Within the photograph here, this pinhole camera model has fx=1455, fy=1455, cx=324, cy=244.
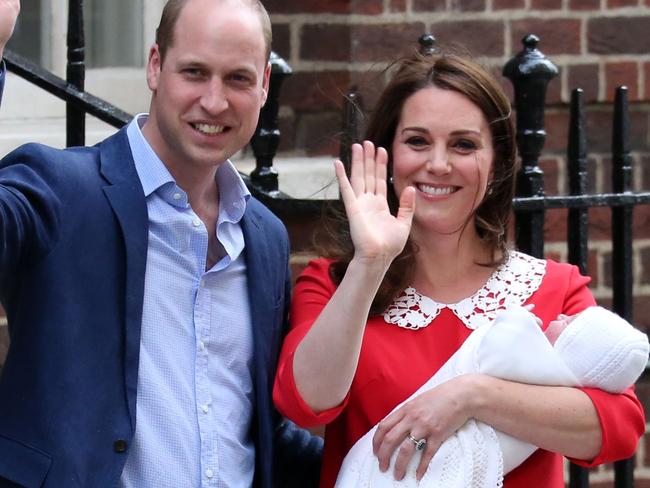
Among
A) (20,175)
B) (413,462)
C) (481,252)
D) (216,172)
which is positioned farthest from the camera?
(481,252)

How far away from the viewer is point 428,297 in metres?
3.22

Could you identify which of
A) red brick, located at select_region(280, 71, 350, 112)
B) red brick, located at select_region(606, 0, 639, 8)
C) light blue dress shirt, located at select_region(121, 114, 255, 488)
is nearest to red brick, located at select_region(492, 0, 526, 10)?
red brick, located at select_region(606, 0, 639, 8)

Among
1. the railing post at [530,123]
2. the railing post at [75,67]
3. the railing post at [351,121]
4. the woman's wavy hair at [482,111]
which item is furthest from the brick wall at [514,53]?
the woman's wavy hair at [482,111]

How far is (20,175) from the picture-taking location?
2701 mm

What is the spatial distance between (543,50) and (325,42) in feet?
2.28

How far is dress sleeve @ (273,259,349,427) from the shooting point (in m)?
2.96

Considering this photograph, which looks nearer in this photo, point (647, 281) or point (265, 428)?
point (265, 428)

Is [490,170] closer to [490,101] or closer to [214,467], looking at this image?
[490,101]

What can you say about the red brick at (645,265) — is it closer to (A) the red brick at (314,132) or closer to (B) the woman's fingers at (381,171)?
(A) the red brick at (314,132)

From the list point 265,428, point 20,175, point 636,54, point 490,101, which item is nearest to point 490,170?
point 490,101

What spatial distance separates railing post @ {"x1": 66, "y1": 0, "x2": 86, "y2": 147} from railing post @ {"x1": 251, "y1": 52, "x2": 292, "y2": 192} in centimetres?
46

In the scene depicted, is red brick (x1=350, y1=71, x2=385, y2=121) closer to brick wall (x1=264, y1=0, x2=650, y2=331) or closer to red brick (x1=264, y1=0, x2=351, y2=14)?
brick wall (x1=264, y1=0, x2=650, y2=331)

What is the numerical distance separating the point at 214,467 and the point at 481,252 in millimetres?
843

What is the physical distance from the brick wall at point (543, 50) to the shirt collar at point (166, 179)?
1.49m
